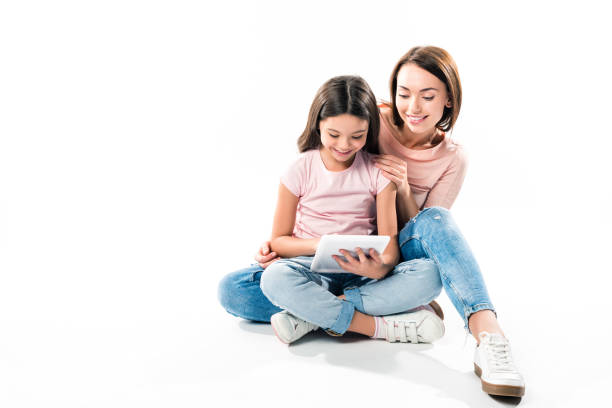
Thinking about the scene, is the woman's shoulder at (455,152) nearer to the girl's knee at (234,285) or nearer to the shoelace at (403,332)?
the shoelace at (403,332)

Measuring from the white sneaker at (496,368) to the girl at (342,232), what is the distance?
1.00ft

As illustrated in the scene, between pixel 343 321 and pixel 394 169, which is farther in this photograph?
pixel 394 169

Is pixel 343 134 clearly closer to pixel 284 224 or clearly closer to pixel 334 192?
pixel 334 192

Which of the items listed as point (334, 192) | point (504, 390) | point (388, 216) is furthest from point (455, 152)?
point (504, 390)

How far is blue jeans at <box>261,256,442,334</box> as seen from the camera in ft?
6.75

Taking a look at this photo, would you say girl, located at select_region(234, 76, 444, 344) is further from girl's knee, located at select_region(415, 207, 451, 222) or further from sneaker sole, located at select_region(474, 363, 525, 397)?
sneaker sole, located at select_region(474, 363, 525, 397)

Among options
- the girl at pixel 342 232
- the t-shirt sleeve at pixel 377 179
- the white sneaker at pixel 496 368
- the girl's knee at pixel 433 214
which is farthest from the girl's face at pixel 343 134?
the white sneaker at pixel 496 368

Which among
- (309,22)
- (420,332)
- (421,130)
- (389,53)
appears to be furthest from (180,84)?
(420,332)

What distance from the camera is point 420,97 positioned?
226cm

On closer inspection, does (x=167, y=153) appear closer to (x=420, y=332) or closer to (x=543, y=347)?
(x=420, y=332)

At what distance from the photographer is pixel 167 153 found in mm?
3980

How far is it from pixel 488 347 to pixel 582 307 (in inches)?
36.4

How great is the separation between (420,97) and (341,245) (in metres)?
0.63

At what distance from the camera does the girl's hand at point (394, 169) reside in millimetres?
2281
